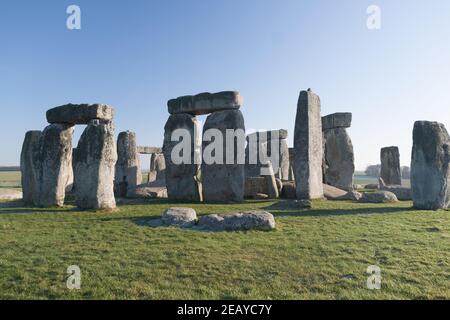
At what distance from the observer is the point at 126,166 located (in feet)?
49.3

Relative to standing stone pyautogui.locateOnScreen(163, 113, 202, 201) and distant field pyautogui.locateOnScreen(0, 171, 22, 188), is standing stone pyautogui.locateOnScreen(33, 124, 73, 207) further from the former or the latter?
distant field pyautogui.locateOnScreen(0, 171, 22, 188)

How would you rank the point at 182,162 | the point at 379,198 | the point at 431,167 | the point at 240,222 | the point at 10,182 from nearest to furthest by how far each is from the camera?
the point at 240,222, the point at 431,167, the point at 379,198, the point at 182,162, the point at 10,182

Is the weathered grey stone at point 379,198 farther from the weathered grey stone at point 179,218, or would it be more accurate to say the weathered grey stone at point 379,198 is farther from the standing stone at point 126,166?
the standing stone at point 126,166

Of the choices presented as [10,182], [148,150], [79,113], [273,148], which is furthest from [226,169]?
[10,182]

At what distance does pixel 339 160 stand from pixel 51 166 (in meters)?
12.7

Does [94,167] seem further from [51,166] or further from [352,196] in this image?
[352,196]

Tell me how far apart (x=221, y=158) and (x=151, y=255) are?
23.9 ft

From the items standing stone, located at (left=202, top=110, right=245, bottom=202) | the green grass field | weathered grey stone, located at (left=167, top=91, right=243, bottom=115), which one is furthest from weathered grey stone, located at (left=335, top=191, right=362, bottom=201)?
weathered grey stone, located at (left=167, top=91, right=243, bottom=115)

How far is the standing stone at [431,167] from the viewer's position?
9047mm

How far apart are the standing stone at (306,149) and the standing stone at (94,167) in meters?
5.95

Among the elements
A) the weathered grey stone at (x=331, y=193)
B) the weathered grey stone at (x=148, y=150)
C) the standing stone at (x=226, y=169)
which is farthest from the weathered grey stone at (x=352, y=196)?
the weathered grey stone at (x=148, y=150)

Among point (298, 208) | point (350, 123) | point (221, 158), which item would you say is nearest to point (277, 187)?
point (221, 158)
